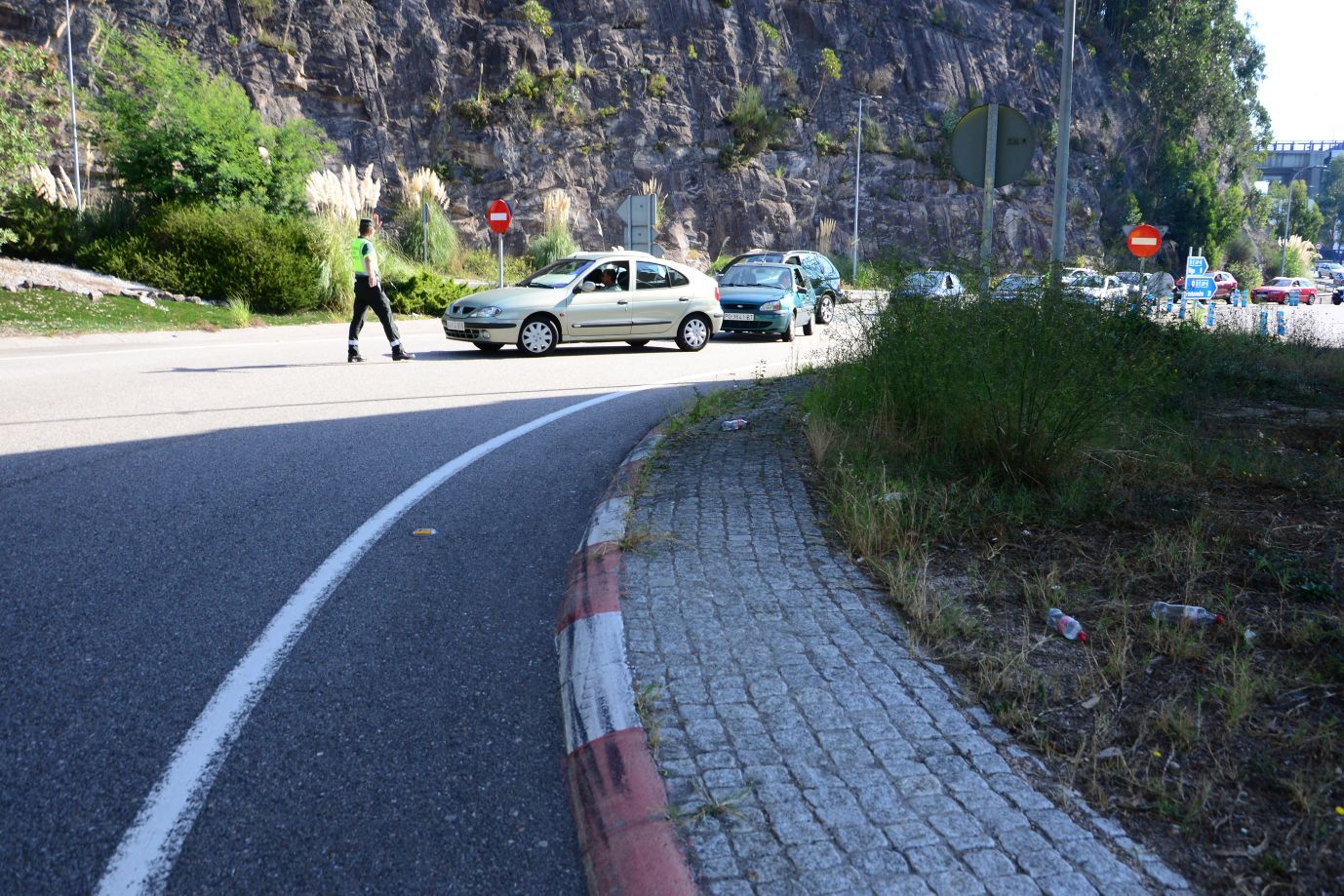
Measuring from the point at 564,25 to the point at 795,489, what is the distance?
4600 centimetres

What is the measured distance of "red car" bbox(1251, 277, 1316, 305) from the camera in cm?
5769

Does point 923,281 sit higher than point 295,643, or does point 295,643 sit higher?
point 923,281

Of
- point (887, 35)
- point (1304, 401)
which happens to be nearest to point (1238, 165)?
point (887, 35)

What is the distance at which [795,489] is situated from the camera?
7102 mm

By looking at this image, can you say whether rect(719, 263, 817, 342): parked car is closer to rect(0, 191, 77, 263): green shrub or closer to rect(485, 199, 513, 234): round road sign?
rect(485, 199, 513, 234): round road sign

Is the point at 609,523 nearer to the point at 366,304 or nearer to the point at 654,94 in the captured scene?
the point at 366,304

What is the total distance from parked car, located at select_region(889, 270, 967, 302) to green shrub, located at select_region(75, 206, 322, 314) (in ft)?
56.5

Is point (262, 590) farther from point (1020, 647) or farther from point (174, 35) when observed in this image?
point (174, 35)

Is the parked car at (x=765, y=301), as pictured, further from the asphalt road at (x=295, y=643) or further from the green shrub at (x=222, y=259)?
the asphalt road at (x=295, y=643)

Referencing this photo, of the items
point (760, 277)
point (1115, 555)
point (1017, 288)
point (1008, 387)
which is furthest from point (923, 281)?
point (760, 277)

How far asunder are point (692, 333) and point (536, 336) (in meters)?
3.09

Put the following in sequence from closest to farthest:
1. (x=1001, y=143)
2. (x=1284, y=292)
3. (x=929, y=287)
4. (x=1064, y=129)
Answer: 1. (x=929, y=287)
2. (x=1001, y=143)
3. (x=1064, y=129)
4. (x=1284, y=292)

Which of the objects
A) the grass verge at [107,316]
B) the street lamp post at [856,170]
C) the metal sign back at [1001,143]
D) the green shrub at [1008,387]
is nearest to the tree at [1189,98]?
the street lamp post at [856,170]

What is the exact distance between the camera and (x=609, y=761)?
11.3ft
